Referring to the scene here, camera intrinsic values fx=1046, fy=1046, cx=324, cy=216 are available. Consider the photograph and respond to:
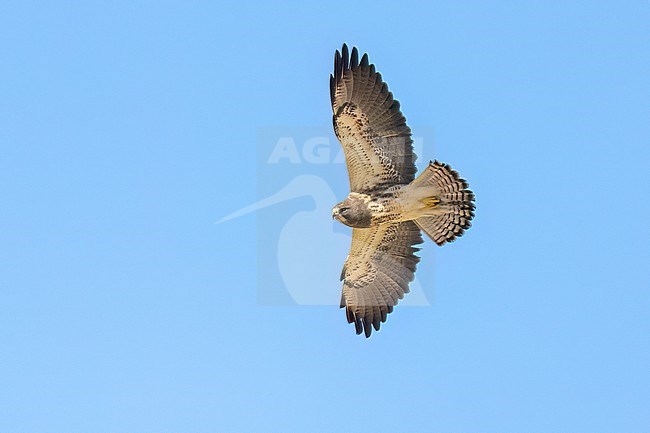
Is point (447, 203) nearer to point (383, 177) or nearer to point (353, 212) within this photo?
point (383, 177)

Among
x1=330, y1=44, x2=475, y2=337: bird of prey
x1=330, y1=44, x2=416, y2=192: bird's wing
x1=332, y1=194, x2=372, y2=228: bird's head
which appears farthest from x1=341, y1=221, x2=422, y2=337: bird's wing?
x1=330, y1=44, x2=416, y2=192: bird's wing

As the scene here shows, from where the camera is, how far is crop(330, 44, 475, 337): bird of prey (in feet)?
51.6

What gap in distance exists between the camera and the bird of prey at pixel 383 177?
1573 cm

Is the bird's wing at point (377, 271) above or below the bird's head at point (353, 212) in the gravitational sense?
below

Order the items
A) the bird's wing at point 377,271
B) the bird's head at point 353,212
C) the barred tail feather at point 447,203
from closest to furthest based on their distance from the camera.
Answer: the barred tail feather at point 447,203, the bird's head at point 353,212, the bird's wing at point 377,271

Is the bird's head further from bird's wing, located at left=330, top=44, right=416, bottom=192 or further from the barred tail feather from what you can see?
the barred tail feather

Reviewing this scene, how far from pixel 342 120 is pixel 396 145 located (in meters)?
0.92

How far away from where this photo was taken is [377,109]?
15758 millimetres

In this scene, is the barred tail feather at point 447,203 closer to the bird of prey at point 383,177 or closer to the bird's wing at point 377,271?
the bird of prey at point 383,177

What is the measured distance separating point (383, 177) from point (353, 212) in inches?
28.2

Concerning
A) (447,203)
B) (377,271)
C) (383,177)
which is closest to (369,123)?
(383,177)

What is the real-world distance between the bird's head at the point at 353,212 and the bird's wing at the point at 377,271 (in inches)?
21.7

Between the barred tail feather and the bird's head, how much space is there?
90 cm

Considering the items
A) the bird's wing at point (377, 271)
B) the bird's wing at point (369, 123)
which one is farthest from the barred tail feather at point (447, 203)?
the bird's wing at point (377, 271)
